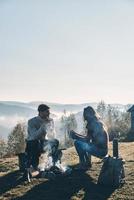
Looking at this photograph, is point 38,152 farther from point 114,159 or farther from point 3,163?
point 3,163

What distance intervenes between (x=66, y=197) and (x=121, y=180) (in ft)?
7.33

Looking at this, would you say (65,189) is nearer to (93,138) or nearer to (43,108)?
(93,138)

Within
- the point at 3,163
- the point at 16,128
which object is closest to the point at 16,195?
the point at 3,163

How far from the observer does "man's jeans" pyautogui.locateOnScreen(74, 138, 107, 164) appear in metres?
14.2

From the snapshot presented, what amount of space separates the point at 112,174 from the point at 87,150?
1.97 m

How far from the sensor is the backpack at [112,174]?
502 inches

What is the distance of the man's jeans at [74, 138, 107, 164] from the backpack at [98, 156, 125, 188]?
1144mm

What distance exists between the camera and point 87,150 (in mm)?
14523

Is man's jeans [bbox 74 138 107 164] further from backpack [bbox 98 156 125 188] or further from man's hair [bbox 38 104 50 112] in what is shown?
man's hair [bbox 38 104 50 112]

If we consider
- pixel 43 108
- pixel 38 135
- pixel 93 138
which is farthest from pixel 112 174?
pixel 43 108

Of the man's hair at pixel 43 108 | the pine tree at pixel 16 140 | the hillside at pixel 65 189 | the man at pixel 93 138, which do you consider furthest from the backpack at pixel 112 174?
the pine tree at pixel 16 140

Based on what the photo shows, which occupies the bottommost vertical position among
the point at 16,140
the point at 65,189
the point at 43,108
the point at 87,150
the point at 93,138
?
the point at 16,140

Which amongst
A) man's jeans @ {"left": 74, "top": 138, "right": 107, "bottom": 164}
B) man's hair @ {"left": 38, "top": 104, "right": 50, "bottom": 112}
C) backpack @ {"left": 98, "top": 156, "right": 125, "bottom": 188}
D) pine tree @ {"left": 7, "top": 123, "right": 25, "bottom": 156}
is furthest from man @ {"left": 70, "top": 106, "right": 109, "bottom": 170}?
pine tree @ {"left": 7, "top": 123, "right": 25, "bottom": 156}

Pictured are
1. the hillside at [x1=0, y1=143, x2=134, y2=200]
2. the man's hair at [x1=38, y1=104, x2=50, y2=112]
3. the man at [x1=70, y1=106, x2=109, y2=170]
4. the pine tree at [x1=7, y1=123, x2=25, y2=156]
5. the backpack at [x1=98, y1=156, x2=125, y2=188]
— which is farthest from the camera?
the pine tree at [x1=7, y1=123, x2=25, y2=156]
